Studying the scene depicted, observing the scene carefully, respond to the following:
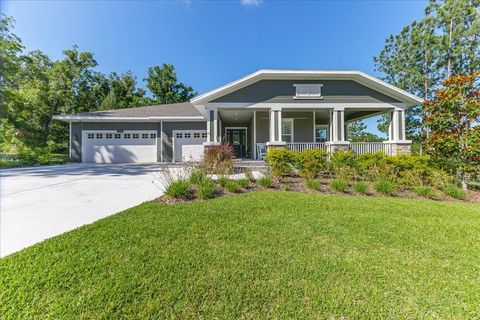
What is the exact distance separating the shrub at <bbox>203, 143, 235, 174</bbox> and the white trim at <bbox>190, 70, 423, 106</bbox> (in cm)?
299

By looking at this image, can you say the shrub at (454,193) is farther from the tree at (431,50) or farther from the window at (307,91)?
the tree at (431,50)

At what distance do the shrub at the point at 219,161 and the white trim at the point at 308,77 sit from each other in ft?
9.82

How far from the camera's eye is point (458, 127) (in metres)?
7.77

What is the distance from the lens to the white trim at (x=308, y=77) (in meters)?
9.80

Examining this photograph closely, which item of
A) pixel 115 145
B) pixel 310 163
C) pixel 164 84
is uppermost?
pixel 164 84

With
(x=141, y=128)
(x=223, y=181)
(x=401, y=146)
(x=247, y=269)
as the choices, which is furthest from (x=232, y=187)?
(x=141, y=128)

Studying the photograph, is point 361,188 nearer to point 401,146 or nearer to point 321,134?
point 401,146

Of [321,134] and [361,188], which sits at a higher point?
[321,134]

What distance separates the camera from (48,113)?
20250 millimetres

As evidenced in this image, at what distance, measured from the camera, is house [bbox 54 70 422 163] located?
397 inches

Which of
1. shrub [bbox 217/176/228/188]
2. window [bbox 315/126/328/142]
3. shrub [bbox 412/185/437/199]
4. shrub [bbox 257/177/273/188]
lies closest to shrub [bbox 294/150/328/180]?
shrub [bbox 257/177/273/188]

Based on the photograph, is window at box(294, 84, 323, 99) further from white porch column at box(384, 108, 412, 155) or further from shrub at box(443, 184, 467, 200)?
shrub at box(443, 184, 467, 200)

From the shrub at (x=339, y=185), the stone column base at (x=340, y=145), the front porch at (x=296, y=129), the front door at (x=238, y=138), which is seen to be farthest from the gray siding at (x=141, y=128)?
the shrub at (x=339, y=185)

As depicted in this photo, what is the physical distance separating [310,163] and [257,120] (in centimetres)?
611
